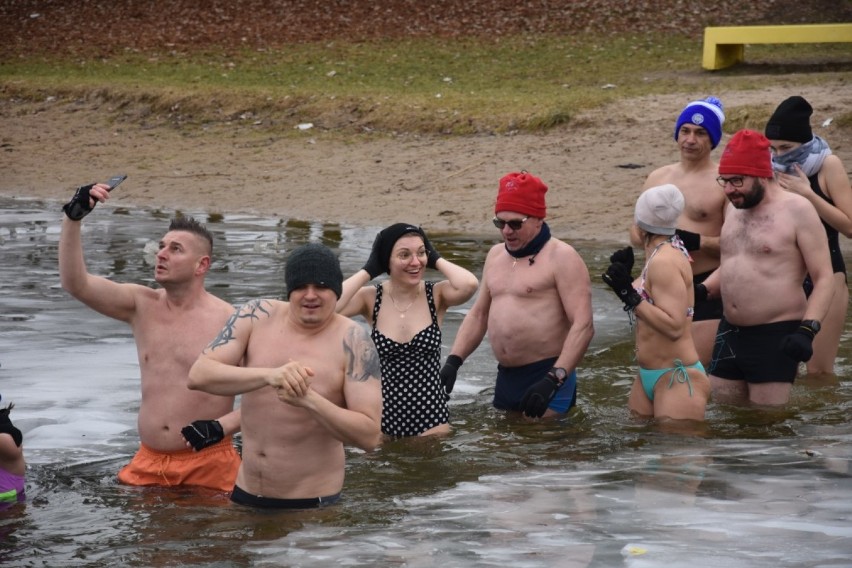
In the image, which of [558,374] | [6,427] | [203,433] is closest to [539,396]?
[558,374]

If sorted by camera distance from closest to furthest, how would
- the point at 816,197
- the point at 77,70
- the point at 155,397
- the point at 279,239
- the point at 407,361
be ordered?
the point at 155,397 → the point at 407,361 → the point at 816,197 → the point at 279,239 → the point at 77,70

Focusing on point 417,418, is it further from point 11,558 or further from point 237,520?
point 11,558

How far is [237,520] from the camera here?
613 cm

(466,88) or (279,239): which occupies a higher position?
(466,88)

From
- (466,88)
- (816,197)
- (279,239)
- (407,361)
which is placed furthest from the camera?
(466,88)

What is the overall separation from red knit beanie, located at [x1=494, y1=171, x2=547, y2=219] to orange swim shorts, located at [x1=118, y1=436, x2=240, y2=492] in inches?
83.9

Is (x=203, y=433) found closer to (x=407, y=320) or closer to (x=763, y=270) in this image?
(x=407, y=320)

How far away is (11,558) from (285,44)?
1939cm

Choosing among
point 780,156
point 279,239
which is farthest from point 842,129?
point 780,156

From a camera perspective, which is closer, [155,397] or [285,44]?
[155,397]

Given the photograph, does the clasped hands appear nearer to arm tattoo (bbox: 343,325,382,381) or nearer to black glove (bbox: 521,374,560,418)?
arm tattoo (bbox: 343,325,382,381)

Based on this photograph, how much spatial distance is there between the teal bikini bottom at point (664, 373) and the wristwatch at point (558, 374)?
1.38 ft

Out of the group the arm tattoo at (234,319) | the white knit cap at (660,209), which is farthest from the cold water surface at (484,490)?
the white knit cap at (660,209)

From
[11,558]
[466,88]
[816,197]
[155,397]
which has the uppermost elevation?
[466,88]
